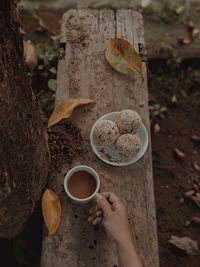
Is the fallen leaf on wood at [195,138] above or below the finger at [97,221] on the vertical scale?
below

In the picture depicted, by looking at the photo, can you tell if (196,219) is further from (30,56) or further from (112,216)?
(30,56)

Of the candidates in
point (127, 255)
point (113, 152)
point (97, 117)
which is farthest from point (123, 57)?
point (127, 255)

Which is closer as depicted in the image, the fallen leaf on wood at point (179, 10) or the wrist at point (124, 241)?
the wrist at point (124, 241)

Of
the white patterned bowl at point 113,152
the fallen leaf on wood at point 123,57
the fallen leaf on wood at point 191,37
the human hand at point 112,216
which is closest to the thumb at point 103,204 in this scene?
the human hand at point 112,216

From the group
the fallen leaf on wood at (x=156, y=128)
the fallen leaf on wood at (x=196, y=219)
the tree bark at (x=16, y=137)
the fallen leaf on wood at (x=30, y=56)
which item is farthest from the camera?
the fallen leaf on wood at (x=156, y=128)

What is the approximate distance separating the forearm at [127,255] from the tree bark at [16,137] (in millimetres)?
612

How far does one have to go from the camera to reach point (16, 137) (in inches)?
45.7

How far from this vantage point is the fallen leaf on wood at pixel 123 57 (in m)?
1.95

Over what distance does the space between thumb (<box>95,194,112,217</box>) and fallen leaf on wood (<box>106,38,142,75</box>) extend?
1.00m

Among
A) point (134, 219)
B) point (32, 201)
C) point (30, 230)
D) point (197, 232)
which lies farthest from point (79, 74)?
point (197, 232)

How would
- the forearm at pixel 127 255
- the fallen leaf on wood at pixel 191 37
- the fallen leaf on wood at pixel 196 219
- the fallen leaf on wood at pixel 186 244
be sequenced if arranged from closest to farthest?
the forearm at pixel 127 255
the fallen leaf on wood at pixel 186 244
the fallen leaf on wood at pixel 196 219
the fallen leaf on wood at pixel 191 37

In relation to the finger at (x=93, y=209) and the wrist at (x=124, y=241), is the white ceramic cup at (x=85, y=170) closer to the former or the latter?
the finger at (x=93, y=209)

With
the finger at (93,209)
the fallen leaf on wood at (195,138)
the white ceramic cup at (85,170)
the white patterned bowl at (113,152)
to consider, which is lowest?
the fallen leaf on wood at (195,138)

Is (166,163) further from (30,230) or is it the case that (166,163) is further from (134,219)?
(30,230)
